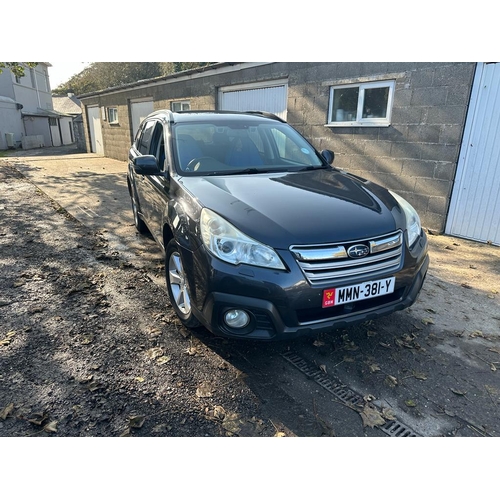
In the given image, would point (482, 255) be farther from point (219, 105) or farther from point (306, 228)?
point (219, 105)

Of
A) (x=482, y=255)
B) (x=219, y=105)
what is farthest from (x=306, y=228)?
(x=219, y=105)

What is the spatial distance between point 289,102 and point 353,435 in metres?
7.17

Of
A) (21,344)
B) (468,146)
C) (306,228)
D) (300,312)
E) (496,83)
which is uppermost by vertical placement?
(496,83)

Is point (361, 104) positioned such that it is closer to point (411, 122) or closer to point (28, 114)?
point (411, 122)

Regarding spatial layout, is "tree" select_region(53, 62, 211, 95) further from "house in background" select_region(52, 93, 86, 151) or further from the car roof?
the car roof

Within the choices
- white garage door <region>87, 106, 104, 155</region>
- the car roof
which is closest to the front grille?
the car roof

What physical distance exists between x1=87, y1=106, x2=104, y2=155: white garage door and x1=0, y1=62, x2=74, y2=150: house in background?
9958 millimetres

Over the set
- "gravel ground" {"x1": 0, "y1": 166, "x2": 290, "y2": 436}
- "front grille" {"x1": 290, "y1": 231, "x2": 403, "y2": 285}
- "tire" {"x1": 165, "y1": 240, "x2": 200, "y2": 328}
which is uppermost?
"front grille" {"x1": 290, "y1": 231, "x2": 403, "y2": 285}

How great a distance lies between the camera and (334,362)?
9.21ft

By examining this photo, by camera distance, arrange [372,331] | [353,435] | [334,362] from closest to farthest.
→ [353,435] → [334,362] → [372,331]

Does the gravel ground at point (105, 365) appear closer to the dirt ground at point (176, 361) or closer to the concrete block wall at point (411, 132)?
the dirt ground at point (176, 361)

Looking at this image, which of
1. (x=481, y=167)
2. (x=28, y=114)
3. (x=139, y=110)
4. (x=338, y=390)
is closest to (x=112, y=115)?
(x=139, y=110)

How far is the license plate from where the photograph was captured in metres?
2.39

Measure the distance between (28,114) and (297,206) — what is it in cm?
3356
